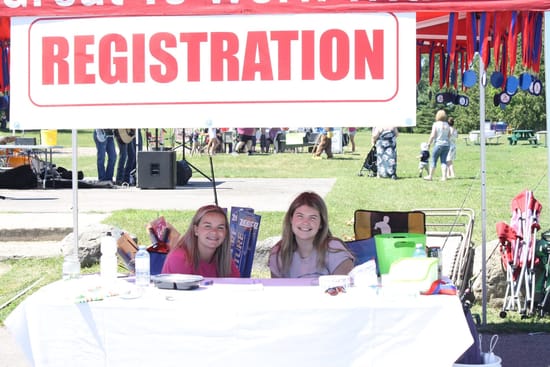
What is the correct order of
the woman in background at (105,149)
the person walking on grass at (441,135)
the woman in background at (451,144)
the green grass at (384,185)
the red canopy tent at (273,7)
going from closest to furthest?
the red canopy tent at (273,7) → the green grass at (384,185) → the woman in background at (105,149) → the person walking on grass at (441,135) → the woman in background at (451,144)

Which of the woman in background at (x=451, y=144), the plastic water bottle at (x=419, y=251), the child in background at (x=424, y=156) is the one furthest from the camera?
the child in background at (x=424, y=156)

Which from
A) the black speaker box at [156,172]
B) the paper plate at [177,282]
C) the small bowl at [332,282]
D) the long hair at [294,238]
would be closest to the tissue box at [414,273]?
the small bowl at [332,282]

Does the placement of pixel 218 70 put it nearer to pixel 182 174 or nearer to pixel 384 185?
pixel 384 185

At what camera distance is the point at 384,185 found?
1645 cm

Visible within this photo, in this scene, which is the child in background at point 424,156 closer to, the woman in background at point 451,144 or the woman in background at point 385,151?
the woman in background at point 451,144

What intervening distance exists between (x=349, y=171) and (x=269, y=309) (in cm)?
1645

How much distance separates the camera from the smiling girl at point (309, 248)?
486 centimetres

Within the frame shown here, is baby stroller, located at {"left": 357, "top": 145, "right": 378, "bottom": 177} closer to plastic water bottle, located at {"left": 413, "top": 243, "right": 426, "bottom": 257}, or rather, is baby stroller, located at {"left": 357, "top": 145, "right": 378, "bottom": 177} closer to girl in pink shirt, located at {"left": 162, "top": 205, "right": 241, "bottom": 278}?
girl in pink shirt, located at {"left": 162, "top": 205, "right": 241, "bottom": 278}

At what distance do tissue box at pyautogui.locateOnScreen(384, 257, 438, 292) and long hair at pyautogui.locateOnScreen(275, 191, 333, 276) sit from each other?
79 centimetres

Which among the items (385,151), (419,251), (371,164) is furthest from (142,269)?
(371,164)

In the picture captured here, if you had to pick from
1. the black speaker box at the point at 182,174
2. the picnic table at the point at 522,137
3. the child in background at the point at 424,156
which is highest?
the picnic table at the point at 522,137

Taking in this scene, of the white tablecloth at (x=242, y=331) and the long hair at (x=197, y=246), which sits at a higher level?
the long hair at (x=197, y=246)

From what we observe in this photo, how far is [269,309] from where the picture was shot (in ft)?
12.9

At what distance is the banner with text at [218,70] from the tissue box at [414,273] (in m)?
0.66
